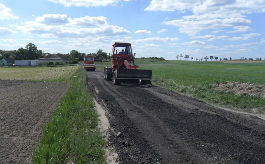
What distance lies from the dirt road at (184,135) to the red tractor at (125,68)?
7.79 meters

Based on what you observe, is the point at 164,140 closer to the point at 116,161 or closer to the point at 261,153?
the point at 116,161

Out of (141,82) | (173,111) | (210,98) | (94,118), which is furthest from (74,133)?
(141,82)

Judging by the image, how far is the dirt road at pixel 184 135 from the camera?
5105mm

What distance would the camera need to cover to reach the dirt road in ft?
16.8

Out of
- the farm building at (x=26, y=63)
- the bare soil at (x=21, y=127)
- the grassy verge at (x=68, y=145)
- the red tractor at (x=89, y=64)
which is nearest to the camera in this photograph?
the grassy verge at (x=68, y=145)

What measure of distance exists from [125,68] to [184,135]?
43.4ft

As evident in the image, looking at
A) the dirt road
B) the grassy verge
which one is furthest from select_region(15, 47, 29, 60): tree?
the grassy verge

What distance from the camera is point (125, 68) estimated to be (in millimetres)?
19234

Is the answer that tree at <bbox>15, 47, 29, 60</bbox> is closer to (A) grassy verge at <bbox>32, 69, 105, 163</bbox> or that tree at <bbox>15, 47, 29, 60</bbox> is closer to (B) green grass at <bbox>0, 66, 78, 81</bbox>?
(B) green grass at <bbox>0, 66, 78, 81</bbox>

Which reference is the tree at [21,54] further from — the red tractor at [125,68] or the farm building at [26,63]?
the red tractor at [125,68]

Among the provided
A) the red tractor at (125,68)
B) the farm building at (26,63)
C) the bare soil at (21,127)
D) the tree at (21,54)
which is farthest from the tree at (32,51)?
the bare soil at (21,127)

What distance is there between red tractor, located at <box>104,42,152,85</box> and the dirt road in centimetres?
779

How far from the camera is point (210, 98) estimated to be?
12.7 m

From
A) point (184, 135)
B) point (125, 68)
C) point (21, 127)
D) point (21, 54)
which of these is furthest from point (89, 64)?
point (21, 54)
